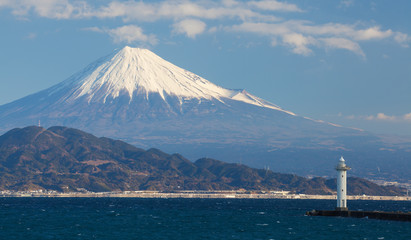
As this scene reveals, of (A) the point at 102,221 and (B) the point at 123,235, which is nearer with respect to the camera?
(B) the point at 123,235

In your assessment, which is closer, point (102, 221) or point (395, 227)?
point (395, 227)

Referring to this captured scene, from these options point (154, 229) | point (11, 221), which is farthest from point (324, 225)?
point (11, 221)

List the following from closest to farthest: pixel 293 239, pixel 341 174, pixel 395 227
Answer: pixel 293 239
pixel 395 227
pixel 341 174

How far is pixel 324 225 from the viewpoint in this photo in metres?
135

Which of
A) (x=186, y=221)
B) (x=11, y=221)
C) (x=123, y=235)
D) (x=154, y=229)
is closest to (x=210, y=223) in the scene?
(x=186, y=221)

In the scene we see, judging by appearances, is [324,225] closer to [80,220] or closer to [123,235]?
[123,235]

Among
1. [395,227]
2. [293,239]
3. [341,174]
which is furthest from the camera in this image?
[341,174]

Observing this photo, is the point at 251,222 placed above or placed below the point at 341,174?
below

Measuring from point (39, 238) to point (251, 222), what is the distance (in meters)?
51.8

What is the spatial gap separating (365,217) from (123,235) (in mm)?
57039

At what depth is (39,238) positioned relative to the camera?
114875 mm

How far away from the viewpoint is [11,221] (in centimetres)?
15325

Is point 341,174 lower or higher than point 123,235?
higher

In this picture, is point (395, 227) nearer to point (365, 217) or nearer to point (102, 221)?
point (365, 217)
